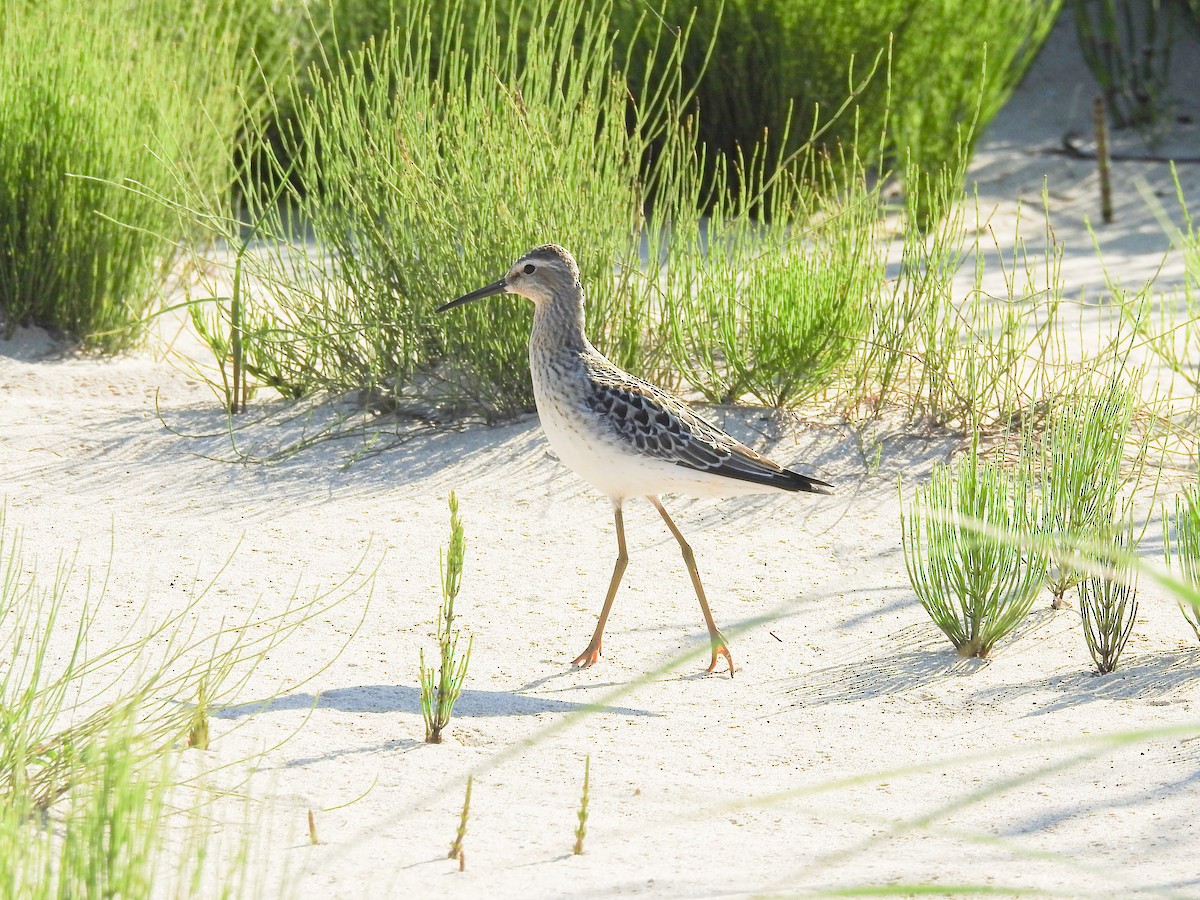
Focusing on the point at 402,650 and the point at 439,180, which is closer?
the point at 402,650

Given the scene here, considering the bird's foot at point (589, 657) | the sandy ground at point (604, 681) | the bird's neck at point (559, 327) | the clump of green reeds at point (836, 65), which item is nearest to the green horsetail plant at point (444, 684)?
the sandy ground at point (604, 681)

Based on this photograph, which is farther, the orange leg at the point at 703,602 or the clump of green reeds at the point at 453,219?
the clump of green reeds at the point at 453,219

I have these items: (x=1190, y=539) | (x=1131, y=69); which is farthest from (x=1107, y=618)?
(x=1131, y=69)

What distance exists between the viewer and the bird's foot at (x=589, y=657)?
4.46 meters

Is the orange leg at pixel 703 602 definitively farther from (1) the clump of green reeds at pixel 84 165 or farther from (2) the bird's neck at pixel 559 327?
(1) the clump of green reeds at pixel 84 165

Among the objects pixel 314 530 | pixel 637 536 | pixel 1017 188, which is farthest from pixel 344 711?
pixel 1017 188

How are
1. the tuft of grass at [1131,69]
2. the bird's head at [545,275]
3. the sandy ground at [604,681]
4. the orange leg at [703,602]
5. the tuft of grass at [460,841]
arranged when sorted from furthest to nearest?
the tuft of grass at [1131,69] < the bird's head at [545,275] < the orange leg at [703,602] < the sandy ground at [604,681] < the tuft of grass at [460,841]

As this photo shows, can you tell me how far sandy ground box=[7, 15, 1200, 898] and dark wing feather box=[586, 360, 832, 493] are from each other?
55 centimetres

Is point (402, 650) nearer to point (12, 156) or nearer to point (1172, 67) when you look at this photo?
point (12, 156)

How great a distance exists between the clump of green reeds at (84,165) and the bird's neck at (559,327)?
243 cm

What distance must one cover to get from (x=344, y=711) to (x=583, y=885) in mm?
1190

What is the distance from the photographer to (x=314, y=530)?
210 inches

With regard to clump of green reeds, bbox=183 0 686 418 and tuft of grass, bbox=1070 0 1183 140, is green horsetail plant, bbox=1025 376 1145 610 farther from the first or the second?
tuft of grass, bbox=1070 0 1183 140

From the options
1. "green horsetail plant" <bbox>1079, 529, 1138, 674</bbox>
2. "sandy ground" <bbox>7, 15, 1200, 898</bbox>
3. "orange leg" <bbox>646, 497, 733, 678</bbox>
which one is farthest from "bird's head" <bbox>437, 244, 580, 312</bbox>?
"green horsetail plant" <bbox>1079, 529, 1138, 674</bbox>
